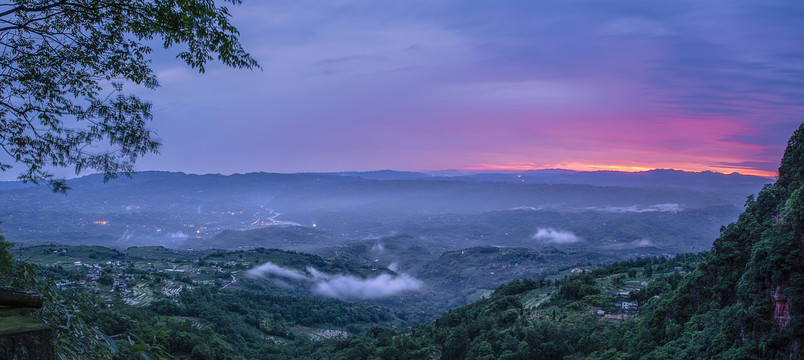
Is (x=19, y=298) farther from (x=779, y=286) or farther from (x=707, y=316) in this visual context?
(x=707, y=316)

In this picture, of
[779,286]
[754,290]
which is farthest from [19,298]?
[754,290]

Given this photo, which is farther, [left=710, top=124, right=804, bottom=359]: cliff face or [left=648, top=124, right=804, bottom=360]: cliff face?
[left=648, top=124, right=804, bottom=360]: cliff face

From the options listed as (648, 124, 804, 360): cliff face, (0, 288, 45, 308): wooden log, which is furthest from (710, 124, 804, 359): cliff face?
(0, 288, 45, 308): wooden log

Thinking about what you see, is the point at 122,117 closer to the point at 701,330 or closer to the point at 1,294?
the point at 1,294

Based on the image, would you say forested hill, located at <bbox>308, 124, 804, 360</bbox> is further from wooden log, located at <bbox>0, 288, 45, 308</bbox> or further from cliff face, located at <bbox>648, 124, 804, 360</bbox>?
wooden log, located at <bbox>0, 288, 45, 308</bbox>

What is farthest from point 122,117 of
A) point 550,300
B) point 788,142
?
point 550,300

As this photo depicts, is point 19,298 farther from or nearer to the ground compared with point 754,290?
farther from the ground
